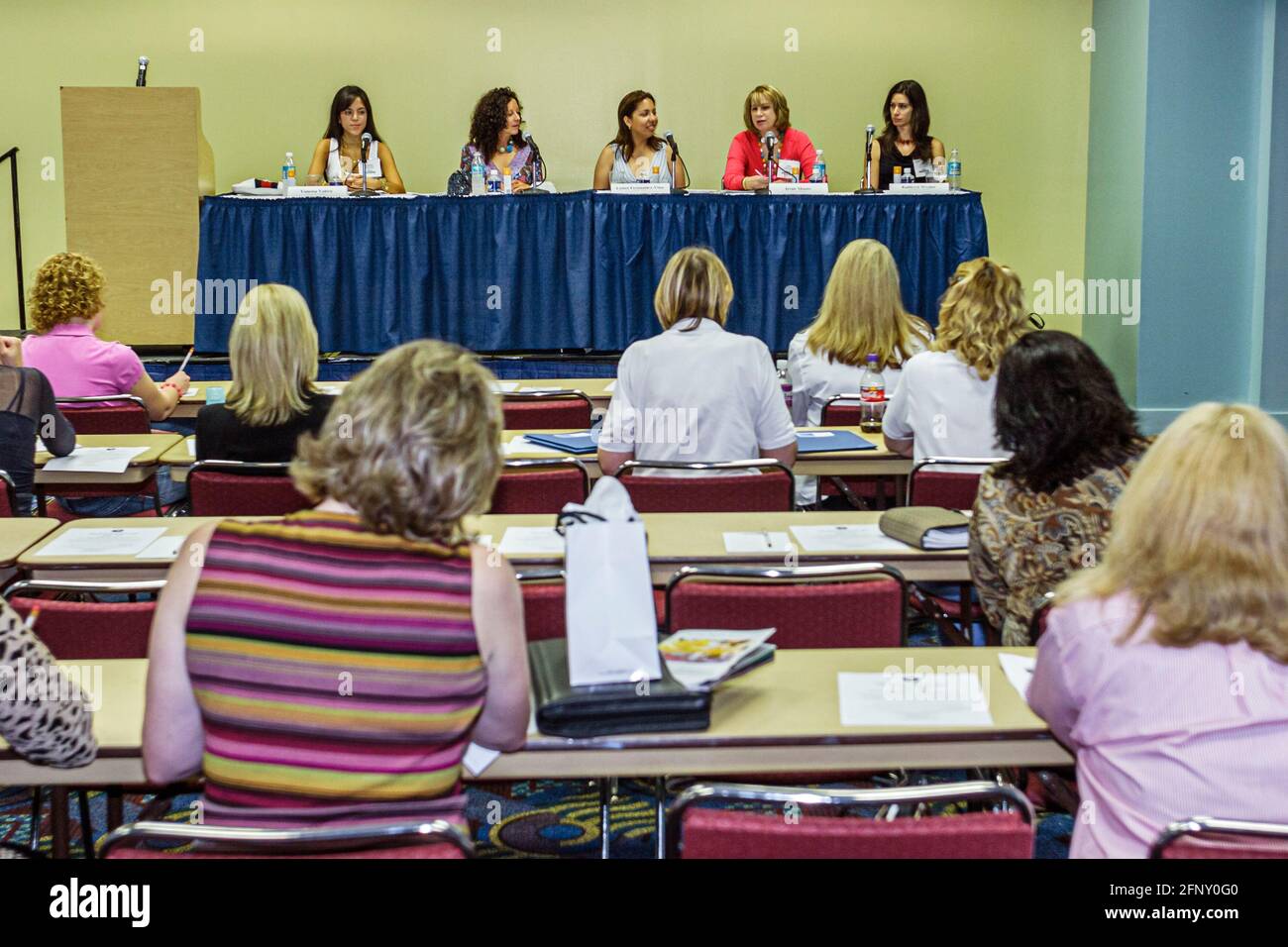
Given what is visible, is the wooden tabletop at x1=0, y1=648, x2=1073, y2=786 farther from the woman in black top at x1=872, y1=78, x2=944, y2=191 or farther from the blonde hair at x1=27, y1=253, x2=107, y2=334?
the woman in black top at x1=872, y1=78, x2=944, y2=191

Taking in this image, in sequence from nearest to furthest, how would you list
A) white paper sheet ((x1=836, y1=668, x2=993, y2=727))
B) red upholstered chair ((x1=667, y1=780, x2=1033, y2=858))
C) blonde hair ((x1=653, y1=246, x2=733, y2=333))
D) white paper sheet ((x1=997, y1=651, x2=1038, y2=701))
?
red upholstered chair ((x1=667, y1=780, x2=1033, y2=858))
white paper sheet ((x1=836, y1=668, x2=993, y2=727))
white paper sheet ((x1=997, y1=651, x2=1038, y2=701))
blonde hair ((x1=653, y1=246, x2=733, y2=333))

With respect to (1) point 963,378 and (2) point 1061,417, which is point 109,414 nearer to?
(1) point 963,378

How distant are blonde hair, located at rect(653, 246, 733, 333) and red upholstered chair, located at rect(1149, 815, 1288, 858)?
104 inches

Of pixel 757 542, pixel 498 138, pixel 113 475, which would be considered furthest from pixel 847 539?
pixel 498 138

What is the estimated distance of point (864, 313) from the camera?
491cm

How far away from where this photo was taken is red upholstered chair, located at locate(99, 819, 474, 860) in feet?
4.92

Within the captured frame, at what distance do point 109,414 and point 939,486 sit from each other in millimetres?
2964

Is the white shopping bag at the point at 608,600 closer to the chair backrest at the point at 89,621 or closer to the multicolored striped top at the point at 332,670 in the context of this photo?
the multicolored striped top at the point at 332,670

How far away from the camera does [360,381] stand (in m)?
1.86

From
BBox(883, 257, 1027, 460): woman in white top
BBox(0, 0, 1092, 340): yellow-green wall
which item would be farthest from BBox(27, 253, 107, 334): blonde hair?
BBox(0, 0, 1092, 340): yellow-green wall

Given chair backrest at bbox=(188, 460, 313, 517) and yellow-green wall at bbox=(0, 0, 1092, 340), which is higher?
yellow-green wall at bbox=(0, 0, 1092, 340)

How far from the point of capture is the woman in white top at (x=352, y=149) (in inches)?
320

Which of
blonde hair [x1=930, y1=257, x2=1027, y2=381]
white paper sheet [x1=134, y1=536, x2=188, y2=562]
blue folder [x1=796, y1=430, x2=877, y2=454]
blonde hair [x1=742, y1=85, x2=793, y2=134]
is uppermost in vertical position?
blonde hair [x1=742, y1=85, x2=793, y2=134]
